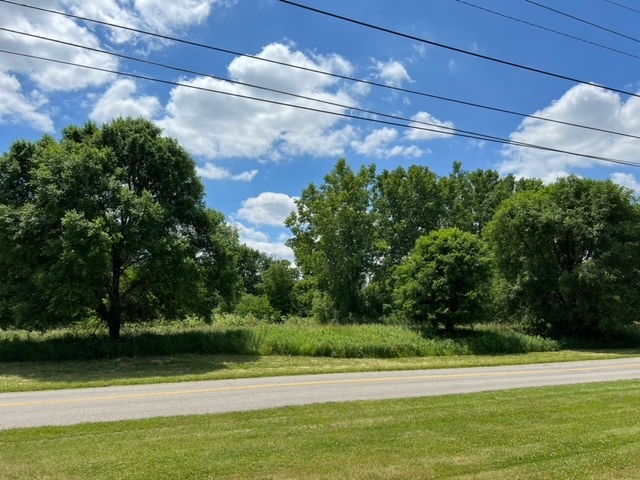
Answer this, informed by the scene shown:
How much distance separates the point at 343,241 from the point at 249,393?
37.7 m

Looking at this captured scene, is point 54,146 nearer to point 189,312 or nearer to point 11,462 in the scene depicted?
point 189,312

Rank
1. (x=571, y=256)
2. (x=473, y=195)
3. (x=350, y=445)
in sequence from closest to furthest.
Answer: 1. (x=350, y=445)
2. (x=571, y=256)
3. (x=473, y=195)

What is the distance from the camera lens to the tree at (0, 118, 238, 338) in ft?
60.7

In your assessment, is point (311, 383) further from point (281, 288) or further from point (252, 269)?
point (252, 269)

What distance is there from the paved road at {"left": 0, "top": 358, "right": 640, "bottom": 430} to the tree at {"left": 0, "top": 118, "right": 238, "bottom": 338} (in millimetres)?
6917

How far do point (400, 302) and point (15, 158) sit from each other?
874 inches

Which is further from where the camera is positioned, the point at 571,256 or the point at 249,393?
the point at 571,256

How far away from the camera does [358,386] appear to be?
13.4 m

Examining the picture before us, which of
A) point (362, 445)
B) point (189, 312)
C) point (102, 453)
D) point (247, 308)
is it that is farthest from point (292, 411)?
point (247, 308)

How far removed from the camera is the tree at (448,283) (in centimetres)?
2819

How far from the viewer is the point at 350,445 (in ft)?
22.4

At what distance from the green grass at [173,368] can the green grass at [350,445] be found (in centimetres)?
677

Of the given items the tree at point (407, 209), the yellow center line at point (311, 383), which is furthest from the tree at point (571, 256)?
the tree at point (407, 209)

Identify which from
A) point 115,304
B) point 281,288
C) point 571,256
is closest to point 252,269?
point 281,288
